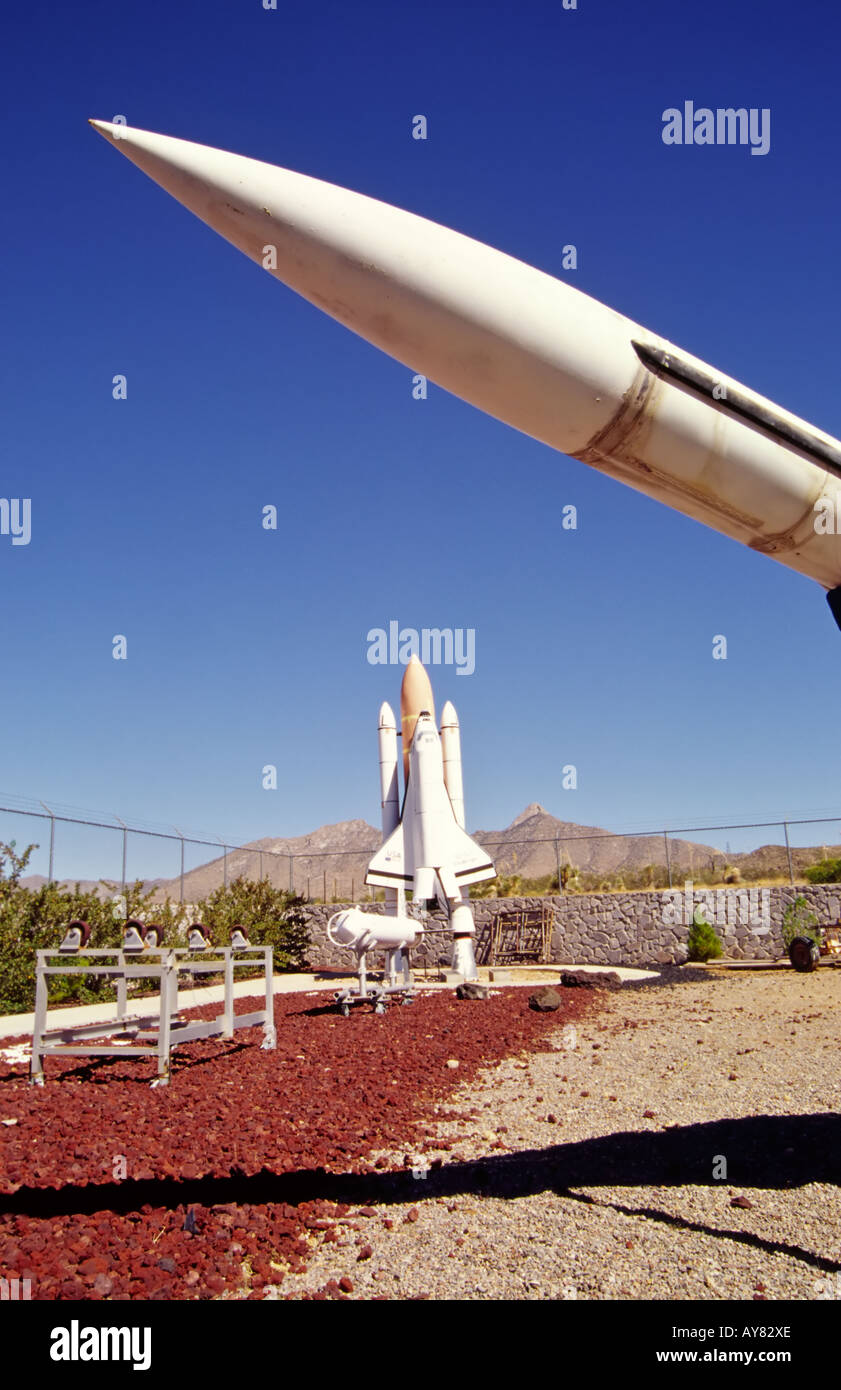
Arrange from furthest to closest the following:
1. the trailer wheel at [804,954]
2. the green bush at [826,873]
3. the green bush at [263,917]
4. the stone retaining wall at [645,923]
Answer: the green bush at [826,873]
the stone retaining wall at [645,923]
the green bush at [263,917]
the trailer wheel at [804,954]

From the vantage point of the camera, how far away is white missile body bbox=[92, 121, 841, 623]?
3.42 meters

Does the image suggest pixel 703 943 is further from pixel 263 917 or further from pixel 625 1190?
pixel 625 1190

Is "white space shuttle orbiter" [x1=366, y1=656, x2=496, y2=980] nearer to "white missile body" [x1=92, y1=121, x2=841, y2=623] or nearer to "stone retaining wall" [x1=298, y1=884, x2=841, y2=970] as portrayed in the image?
"stone retaining wall" [x1=298, y1=884, x2=841, y2=970]

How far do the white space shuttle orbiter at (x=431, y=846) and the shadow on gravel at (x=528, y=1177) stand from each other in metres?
10.1

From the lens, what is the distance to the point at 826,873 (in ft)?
76.0

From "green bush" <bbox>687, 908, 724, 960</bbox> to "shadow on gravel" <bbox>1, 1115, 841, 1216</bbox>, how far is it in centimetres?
1376

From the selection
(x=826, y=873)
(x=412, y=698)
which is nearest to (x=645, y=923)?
(x=826, y=873)

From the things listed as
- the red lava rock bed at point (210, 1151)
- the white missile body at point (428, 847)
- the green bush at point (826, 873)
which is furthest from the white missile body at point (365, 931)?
the green bush at point (826, 873)

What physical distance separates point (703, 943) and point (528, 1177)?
1487cm

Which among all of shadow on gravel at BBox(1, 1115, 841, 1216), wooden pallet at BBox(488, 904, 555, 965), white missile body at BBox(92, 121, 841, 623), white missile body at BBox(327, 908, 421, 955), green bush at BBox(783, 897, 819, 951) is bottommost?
wooden pallet at BBox(488, 904, 555, 965)

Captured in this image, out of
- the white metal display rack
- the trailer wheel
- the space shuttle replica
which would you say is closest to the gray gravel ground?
the white metal display rack

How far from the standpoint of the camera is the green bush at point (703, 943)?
59.7ft

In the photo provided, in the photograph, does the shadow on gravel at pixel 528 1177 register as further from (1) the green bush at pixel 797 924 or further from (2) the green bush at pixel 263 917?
(2) the green bush at pixel 263 917
